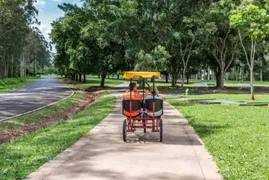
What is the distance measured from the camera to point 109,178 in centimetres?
603

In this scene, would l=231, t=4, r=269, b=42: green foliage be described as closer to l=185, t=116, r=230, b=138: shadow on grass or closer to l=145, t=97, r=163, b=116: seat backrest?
l=185, t=116, r=230, b=138: shadow on grass

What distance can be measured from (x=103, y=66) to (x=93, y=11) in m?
5.50

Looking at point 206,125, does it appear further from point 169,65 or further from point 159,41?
point 169,65

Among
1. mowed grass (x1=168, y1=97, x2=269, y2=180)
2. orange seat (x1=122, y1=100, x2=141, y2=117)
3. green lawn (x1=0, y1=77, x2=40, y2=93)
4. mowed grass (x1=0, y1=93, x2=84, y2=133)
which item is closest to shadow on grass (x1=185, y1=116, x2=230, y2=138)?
mowed grass (x1=168, y1=97, x2=269, y2=180)

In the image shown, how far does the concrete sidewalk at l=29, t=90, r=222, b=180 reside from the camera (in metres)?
6.22

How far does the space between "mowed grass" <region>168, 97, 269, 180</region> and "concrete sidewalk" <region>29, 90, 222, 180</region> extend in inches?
11.0

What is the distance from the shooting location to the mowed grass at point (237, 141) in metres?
6.43

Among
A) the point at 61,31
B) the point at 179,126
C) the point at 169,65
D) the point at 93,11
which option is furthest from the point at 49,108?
the point at 61,31

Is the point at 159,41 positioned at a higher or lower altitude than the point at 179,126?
higher

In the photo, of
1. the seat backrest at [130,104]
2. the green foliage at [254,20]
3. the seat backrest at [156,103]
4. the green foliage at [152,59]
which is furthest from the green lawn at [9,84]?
the seat backrest at [156,103]

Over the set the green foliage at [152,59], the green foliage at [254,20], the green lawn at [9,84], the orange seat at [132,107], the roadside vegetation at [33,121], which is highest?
the green foliage at [254,20]

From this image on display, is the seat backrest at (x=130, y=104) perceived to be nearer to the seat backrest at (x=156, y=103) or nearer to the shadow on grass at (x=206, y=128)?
the seat backrest at (x=156, y=103)

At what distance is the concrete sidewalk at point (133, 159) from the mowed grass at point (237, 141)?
0.28 m

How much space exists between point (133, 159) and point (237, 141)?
2.95m
